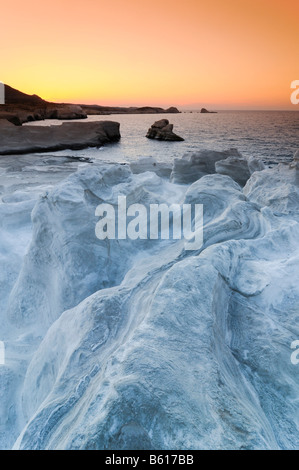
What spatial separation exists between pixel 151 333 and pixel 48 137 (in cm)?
3456

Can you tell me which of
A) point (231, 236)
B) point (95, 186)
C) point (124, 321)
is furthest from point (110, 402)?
point (95, 186)

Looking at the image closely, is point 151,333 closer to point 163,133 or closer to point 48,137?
point 48,137

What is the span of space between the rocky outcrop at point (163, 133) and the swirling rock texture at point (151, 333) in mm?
48954

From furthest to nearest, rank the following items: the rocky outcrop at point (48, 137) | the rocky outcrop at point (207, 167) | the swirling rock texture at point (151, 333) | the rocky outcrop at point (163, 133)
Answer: the rocky outcrop at point (163, 133) < the rocky outcrop at point (48, 137) < the rocky outcrop at point (207, 167) < the swirling rock texture at point (151, 333)

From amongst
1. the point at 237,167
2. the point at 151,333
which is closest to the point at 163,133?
the point at 237,167

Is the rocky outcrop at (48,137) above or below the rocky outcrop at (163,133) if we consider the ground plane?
below

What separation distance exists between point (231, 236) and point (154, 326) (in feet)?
9.02

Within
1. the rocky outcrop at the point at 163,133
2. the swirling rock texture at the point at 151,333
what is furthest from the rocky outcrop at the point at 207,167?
the rocky outcrop at the point at 163,133

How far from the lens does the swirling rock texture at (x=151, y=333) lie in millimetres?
2057

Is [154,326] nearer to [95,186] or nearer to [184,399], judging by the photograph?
[184,399]

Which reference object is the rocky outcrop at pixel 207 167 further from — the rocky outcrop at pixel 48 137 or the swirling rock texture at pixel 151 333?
the rocky outcrop at pixel 48 137

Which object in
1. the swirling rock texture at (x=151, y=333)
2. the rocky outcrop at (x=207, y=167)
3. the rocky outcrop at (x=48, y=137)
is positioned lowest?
the swirling rock texture at (x=151, y=333)

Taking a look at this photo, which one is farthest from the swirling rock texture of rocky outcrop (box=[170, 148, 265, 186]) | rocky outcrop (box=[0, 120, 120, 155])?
rocky outcrop (box=[0, 120, 120, 155])
